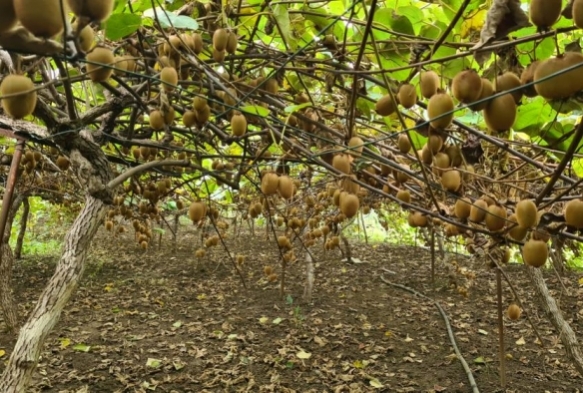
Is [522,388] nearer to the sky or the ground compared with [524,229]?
nearer to the ground

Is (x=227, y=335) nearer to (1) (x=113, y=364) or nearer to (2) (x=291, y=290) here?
(1) (x=113, y=364)

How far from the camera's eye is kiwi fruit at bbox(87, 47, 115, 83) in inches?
28.0

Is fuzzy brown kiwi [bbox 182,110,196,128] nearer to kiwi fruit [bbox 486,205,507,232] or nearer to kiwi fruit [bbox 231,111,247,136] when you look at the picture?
kiwi fruit [bbox 231,111,247,136]

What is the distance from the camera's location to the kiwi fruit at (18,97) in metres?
0.59

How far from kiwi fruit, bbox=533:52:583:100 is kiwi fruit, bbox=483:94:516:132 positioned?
0.08 m

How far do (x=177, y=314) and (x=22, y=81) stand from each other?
3788 mm

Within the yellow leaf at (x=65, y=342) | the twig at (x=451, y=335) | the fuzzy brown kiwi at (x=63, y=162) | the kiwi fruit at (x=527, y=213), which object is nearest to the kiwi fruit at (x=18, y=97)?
the kiwi fruit at (x=527, y=213)

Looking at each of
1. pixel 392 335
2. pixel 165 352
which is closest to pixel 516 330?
pixel 392 335

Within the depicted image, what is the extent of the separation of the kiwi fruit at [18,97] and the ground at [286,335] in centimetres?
247

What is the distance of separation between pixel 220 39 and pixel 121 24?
0.65 feet

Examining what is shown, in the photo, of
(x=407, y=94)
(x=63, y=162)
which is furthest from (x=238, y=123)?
(x=63, y=162)

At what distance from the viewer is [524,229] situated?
93 centimetres

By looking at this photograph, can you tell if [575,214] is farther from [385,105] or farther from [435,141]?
[385,105]

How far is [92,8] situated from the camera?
0.42 metres
